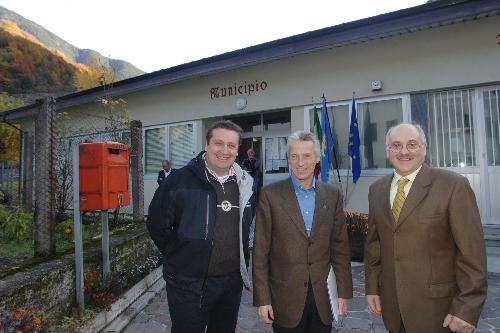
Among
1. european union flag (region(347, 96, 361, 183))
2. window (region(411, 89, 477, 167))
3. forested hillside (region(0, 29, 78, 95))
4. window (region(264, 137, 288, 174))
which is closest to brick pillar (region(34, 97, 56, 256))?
european union flag (region(347, 96, 361, 183))

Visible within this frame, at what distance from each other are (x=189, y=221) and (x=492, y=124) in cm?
679

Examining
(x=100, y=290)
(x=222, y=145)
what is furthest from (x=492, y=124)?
(x=100, y=290)

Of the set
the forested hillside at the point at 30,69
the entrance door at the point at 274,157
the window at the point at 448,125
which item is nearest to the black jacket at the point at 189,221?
the window at the point at 448,125

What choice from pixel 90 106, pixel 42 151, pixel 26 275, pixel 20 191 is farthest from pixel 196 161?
pixel 90 106

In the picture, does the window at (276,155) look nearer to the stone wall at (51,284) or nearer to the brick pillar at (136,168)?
the brick pillar at (136,168)

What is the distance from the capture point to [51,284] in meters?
3.33

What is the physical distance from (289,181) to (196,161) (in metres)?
0.68

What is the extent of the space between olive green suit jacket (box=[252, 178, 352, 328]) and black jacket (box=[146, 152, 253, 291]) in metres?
0.22

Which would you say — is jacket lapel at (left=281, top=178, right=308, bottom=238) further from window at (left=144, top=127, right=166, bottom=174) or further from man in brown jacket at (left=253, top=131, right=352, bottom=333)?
window at (left=144, top=127, right=166, bottom=174)

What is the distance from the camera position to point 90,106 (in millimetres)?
13164

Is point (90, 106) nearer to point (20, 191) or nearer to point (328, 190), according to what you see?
point (20, 191)

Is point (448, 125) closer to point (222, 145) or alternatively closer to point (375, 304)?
point (375, 304)

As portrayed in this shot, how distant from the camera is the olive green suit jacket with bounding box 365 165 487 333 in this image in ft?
6.33

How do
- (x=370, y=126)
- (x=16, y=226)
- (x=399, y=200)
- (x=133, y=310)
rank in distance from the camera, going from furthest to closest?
(x=370, y=126), (x=16, y=226), (x=133, y=310), (x=399, y=200)
